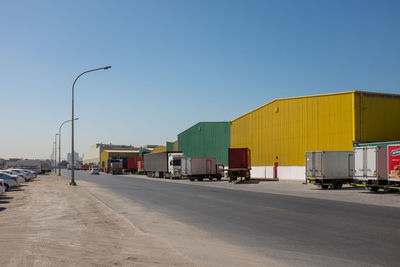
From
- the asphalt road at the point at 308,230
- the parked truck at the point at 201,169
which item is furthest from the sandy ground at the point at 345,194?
the parked truck at the point at 201,169

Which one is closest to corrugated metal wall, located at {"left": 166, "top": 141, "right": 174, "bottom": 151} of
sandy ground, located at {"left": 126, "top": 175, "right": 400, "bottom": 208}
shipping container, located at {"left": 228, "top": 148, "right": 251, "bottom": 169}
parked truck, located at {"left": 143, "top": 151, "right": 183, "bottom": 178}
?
parked truck, located at {"left": 143, "top": 151, "right": 183, "bottom": 178}

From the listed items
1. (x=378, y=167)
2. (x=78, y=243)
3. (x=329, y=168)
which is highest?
(x=378, y=167)

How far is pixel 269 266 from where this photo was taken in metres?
7.46

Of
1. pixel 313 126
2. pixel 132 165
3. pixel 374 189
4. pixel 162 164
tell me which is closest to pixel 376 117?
pixel 313 126

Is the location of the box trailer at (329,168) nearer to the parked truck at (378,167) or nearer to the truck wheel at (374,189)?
the parked truck at (378,167)

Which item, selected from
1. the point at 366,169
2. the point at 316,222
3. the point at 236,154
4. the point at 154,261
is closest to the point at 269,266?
the point at 154,261

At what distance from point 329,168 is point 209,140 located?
4141 centimetres

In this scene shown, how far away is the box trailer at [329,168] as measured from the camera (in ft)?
106

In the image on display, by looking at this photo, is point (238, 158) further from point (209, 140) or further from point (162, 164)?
point (209, 140)

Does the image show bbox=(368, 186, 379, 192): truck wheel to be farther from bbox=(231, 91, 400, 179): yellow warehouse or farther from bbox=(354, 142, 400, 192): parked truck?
bbox=(231, 91, 400, 179): yellow warehouse

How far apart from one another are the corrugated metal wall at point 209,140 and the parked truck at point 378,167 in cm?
3748

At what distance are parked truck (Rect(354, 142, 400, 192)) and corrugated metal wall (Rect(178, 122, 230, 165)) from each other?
3748cm

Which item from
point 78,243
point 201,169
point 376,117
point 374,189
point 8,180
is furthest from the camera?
point 201,169

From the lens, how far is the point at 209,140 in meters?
73.1
